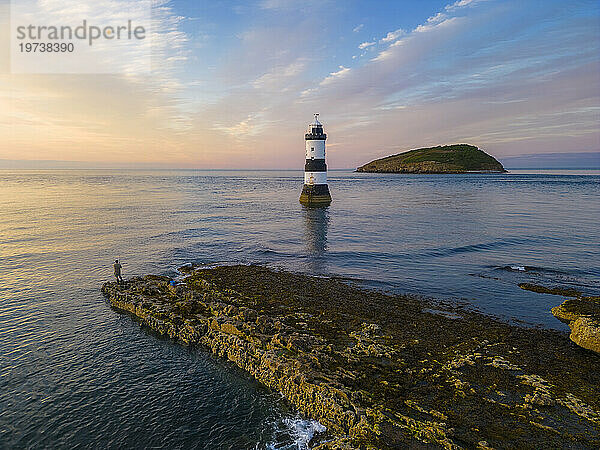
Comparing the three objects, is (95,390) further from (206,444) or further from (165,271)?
(165,271)

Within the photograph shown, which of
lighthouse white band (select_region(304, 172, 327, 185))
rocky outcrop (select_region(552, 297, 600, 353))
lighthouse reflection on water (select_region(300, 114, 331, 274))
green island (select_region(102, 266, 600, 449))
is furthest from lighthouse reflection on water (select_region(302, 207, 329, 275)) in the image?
rocky outcrop (select_region(552, 297, 600, 353))

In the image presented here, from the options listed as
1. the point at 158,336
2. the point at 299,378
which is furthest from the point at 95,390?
the point at 299,378

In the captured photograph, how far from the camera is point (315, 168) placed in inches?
2156

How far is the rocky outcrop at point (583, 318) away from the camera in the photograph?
13.0m

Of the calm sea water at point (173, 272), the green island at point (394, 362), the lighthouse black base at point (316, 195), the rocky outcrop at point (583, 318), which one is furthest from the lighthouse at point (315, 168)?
the rocky outcrop at point (583, 318)

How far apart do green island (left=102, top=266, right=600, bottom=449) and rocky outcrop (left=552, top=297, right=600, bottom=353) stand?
0.18 meters

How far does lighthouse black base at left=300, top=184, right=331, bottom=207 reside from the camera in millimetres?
57894

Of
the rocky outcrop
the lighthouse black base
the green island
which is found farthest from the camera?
the lighthouse black base

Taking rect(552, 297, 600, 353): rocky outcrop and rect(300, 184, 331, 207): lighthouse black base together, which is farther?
rect(300, 184, 331, 207): lighthouse black base

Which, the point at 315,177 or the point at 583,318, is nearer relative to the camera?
the point at 583,318

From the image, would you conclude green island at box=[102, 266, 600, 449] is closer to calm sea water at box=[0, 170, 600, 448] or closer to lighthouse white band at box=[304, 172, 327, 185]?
calm sea water at box=[0, 170, 600, 448]

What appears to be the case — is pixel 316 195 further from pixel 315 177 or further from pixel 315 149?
pixel 315 149

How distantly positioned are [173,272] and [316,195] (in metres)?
36.8

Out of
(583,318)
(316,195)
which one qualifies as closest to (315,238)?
(316,195)
